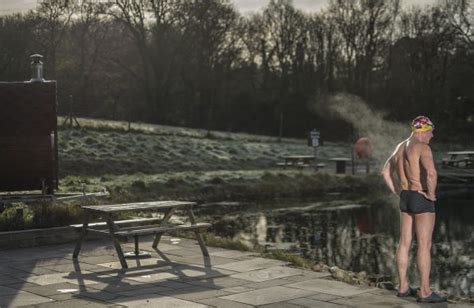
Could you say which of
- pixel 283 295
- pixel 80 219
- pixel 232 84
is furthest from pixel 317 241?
pixel 232 84

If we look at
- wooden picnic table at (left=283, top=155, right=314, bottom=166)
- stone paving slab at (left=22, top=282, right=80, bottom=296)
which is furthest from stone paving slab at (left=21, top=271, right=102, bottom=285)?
wooden picnic table at (left=283, top=155, right=314, bottom=166)

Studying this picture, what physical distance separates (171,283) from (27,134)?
23.7 feet

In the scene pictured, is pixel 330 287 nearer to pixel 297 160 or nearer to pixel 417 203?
pixel 417 203

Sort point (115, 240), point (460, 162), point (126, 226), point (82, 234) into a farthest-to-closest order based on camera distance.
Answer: point (460, 162) → point (126, 226) → point (82, 234) → point (115, 240)

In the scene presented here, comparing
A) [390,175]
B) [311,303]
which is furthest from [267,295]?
[390,175]

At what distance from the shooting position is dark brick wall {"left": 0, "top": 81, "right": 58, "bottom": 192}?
14.8 metres

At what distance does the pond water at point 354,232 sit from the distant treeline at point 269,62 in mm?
27729

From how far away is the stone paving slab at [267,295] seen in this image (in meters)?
7.73

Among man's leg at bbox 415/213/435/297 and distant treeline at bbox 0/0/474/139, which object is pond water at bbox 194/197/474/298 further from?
distant treeline at bbox 0/0/474/139

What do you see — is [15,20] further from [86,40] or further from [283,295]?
[283,295]

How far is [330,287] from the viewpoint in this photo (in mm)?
8406

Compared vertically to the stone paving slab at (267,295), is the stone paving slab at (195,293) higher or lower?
lower

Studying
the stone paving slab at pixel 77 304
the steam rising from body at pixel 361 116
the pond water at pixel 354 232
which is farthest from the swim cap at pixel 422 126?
the steam rising from body at pixel 361 116

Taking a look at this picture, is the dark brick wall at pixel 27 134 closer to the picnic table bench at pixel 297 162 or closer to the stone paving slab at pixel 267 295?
the stone paving slab at pixel 267 295
